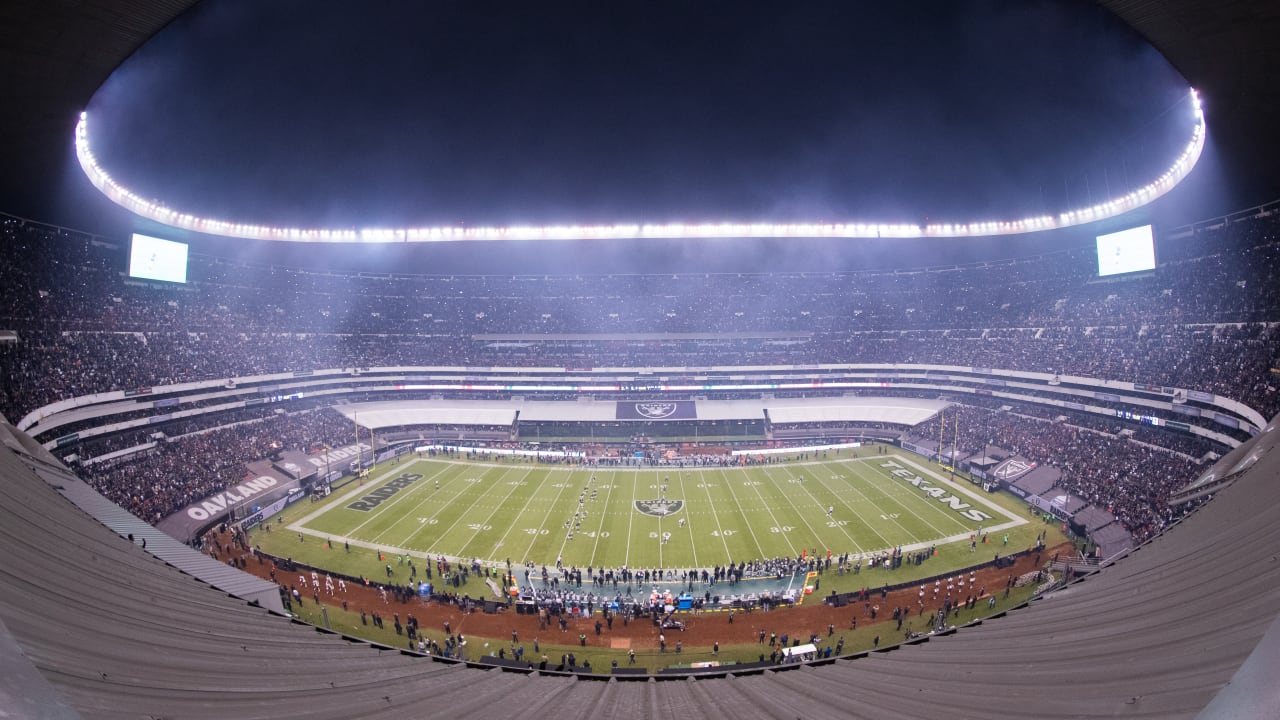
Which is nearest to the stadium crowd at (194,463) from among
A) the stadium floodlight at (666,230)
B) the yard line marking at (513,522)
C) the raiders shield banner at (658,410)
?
the yard line marking at (513,522)

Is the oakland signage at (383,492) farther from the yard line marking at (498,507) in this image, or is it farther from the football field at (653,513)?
the yard line marking at (498,507)

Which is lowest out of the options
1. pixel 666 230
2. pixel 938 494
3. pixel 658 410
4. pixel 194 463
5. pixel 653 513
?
pixel 653 513

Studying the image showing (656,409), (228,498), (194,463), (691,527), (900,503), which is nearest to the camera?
(691,527)

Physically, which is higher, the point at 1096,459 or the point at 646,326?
the point at 646,326

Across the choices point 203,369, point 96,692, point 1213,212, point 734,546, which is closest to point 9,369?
point 203,369

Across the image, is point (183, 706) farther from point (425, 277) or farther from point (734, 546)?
point (425, 277)

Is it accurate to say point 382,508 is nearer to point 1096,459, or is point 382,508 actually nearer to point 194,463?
point 194,463

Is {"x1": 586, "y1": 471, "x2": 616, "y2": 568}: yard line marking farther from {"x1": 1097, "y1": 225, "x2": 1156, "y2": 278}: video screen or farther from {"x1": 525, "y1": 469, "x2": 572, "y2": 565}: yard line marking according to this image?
{"x1": 1097, "y1": 225, "x2": 1156, "y2": 278}: video screen

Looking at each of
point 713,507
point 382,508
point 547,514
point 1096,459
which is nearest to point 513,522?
point 547,514
